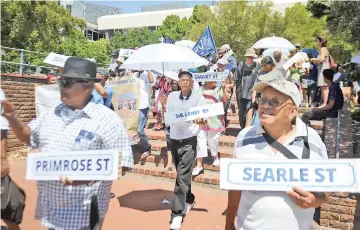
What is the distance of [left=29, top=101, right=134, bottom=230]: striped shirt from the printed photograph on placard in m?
3.91

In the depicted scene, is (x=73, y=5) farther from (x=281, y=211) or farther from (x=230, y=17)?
(x=281, y=211)

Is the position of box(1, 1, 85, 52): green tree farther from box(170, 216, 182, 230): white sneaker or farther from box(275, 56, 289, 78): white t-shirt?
box(170, 216, 182, 230): white sneaker

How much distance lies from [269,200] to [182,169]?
275 centimetres

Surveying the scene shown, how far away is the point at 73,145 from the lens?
279 centimetres

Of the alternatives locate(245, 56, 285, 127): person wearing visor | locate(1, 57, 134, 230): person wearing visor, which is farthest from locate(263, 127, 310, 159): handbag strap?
locate(1, 57, 134, 230): person wearing visor

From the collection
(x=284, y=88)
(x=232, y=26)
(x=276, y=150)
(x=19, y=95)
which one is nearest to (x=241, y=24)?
(x=232, y=26)

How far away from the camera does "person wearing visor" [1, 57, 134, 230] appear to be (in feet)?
9.15

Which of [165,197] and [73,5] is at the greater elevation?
[73,5]

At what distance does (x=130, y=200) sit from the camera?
665 cm

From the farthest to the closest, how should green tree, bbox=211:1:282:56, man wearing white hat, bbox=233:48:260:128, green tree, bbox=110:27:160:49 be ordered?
1. green tree, bbox=110:27:160:49
2. green tree, bbox=211:1:282:56
3. man wearing white hat, bbox=233:48:260:128

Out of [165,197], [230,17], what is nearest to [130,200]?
[165,197]

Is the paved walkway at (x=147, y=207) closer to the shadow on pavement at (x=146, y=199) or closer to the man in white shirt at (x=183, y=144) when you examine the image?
the shadow on pavement at (x=146, y=199)

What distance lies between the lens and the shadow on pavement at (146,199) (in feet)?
20.6

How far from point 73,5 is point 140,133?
189 feet
